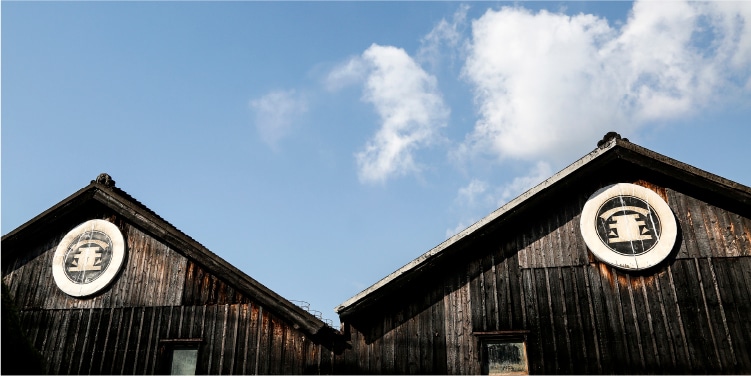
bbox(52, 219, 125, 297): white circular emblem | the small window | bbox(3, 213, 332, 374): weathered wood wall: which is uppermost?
bbox(52, 219, 125, 297): white circular emblem

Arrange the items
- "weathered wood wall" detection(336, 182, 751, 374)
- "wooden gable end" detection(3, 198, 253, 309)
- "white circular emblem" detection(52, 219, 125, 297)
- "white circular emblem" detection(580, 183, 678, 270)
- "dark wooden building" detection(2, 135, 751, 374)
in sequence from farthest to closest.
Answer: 1. "white circular emblem" detection(52, 219, 125, 297)
2. "wooden gable end" detection(3, 198, 253, 309)
3. "white circular emblem" detection(580, 183, 678, 270)
4. "dark wooden building" detection(2, 135, 751, 374)
5. "weathered wood wall" detection(336, 182, 751, 374)

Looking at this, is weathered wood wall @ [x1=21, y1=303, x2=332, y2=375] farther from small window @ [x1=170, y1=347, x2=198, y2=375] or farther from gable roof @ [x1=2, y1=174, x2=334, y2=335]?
gable roof @ [x1=2, y1=174, x2=334, y2=335]

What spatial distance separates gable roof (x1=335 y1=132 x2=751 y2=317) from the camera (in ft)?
43.6

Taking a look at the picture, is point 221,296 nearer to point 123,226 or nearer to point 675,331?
point 123,226

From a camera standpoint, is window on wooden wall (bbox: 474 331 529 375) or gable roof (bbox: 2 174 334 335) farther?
gable roof (bbox: 2 174 334 335)

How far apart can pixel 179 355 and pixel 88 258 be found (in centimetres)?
386

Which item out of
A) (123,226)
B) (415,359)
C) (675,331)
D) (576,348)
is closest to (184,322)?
(123,226)

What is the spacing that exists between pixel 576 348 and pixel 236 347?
7776 millimetres

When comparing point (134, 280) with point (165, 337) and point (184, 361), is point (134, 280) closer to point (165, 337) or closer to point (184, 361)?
point (165, 337)

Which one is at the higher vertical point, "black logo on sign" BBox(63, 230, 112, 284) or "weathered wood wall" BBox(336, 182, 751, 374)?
"black logo on sign" BBox(63, 230, 112, 284)

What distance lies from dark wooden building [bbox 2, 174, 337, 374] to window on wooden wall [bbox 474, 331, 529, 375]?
137 inches

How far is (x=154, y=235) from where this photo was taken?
15.2 metres

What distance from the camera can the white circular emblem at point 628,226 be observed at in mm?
13109

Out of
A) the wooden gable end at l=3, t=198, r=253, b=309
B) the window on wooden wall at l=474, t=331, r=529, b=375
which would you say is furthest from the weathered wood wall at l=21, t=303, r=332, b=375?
the window on wooden wall at l=474, t=331, r=529, b=375
